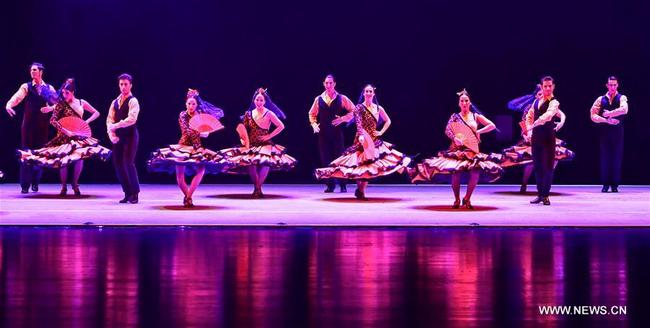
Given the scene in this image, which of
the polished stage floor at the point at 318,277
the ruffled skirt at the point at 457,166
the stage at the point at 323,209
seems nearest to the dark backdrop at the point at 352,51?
the stage at the point at 323,209

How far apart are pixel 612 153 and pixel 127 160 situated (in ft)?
20.9

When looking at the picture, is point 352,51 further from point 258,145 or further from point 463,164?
point 463,164

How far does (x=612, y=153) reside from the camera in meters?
12.1

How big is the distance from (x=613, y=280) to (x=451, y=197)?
5908 millimetres

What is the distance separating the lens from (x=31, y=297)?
182 inches

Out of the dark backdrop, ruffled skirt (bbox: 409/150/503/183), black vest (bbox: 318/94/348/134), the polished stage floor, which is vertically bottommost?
the polished stage floor

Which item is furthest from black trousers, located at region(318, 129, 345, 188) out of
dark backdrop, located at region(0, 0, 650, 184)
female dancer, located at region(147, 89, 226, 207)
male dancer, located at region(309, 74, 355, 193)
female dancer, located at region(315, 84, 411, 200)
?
female dancer, located at region(147, 89, 226, 207)

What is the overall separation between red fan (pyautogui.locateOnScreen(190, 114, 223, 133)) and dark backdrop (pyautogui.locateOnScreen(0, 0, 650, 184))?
4.14m

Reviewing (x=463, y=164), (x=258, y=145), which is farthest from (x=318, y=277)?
(x=258, y=145)

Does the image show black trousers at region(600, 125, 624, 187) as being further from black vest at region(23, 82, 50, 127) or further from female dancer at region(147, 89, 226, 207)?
black vest at region(23, 82, 50, 127)

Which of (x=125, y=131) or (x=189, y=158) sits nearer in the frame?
(x=189, y=158)

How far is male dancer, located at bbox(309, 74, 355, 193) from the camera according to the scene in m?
11.6

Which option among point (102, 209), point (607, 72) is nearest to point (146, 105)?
point (102, 209)

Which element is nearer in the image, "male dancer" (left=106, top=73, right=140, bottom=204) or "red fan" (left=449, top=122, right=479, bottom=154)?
"red fan" (left=449, top=122, right=479, bottom=154)
